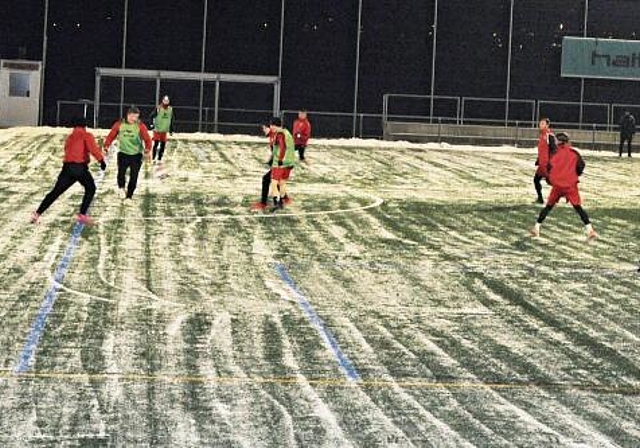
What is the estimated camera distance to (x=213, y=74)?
2336 inches

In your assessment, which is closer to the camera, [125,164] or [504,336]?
[504,336]

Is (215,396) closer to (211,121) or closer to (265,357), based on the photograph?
(265,357)

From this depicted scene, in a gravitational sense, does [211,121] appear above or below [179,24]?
below

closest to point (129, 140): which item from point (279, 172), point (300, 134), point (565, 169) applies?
point (279, 172)

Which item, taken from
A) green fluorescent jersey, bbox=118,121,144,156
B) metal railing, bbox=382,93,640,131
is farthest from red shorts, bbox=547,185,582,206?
metal railing, bbox=382,93,640,131

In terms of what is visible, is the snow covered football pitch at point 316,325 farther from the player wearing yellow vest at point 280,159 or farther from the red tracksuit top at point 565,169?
the red tracksuit top at point 565,169

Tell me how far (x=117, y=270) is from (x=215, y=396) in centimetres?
745

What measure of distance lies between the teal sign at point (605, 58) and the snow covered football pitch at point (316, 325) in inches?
1280

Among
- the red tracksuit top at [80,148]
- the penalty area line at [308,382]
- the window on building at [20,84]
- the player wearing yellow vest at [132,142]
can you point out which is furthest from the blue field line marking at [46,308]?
the window on building at [20,84]

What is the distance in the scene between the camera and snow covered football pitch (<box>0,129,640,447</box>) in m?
11.2

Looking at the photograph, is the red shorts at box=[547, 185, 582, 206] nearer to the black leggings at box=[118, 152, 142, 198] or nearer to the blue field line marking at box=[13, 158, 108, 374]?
the blue field line marking at box=[13, 158, 108, 374]

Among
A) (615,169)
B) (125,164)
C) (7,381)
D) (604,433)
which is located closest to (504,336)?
(604,433)

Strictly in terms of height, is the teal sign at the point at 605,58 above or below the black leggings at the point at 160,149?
above

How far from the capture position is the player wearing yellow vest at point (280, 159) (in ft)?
87.0
